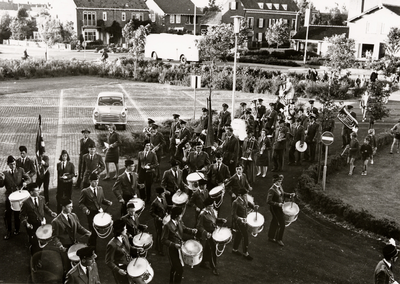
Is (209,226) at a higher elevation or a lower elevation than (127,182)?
lower

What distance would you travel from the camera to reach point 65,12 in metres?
77.8

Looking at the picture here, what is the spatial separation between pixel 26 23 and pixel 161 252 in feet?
290

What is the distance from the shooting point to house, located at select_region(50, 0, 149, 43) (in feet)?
247

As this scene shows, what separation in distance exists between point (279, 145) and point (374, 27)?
51218mm

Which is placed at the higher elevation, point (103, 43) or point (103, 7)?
point (103, 7)

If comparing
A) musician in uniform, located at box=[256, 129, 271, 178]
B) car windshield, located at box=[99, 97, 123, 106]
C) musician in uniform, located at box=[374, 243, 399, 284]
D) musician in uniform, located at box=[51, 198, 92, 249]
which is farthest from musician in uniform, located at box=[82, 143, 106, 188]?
car windshield, located at box=[99, 97, 123, 106]

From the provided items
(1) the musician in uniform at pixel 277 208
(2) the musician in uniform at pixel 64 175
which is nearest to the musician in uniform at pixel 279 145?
(1) the musician in uniform at pixel 277 208

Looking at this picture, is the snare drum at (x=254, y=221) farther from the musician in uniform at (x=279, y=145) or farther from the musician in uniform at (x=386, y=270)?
the musician in uniform at (x=279, y=145)

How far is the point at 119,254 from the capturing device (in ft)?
26.7

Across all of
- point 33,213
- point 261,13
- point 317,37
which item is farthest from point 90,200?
point 261,13

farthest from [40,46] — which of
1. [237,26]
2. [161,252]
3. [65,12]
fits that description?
[161,252]

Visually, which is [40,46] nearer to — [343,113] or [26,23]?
[26,23]

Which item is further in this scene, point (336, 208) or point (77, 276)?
point (336, 208)

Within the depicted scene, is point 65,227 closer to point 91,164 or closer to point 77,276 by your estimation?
point 77,276
